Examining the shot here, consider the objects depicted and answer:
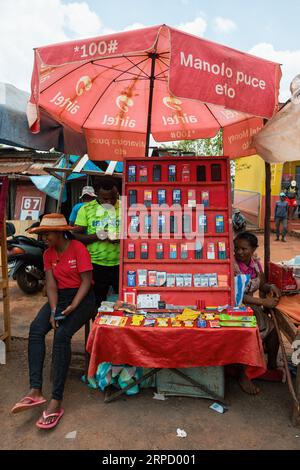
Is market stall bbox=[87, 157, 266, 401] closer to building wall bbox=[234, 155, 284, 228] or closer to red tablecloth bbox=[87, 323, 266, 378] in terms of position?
red tablecloth bbox=[87, 323, 266, 378]

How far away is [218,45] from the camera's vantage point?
2.29 m

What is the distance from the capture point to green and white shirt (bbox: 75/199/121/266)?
3434 mm

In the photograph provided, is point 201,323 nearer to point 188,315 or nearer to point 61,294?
point 188,315

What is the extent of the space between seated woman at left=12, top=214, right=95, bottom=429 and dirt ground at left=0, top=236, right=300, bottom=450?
0.30 m

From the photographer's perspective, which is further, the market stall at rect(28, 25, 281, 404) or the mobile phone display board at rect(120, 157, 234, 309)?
the mobile phone display board at rect(120, 157, 234, 309)

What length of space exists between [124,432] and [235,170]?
15.5 metres

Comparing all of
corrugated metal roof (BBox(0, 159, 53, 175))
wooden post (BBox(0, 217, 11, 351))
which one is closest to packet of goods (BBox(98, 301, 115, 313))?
wooden post (BBox(0, 217, 11, 351))

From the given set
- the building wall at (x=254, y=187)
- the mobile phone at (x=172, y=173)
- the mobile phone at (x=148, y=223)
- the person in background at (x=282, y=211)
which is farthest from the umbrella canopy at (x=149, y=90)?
the building wall at (x=254, y=187)

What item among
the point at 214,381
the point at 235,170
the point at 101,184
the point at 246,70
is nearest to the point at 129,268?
the point at 101,184

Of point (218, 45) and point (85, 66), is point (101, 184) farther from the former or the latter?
point (218, 45)

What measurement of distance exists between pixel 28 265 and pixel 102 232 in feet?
11.6
